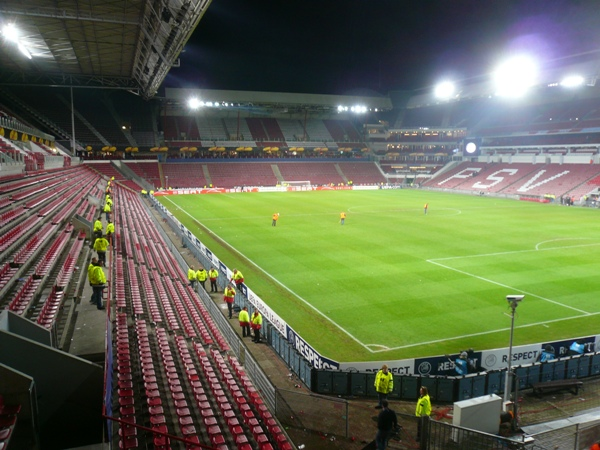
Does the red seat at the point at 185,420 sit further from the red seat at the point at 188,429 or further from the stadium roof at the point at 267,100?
the stadium roof at the point at 267,100

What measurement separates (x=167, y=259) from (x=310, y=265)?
763 cm

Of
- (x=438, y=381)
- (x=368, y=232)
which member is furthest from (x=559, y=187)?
(x=438, y=381)

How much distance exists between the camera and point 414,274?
22734 mm

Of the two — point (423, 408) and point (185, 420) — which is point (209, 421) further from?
point (423, 408)

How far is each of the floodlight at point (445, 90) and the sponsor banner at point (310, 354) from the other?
3066 inches

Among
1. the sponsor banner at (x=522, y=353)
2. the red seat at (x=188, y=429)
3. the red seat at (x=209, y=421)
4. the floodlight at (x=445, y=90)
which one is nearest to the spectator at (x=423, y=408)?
the sponsor banner at (x=522, y=353)

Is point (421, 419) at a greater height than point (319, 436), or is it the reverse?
point (421, 419)

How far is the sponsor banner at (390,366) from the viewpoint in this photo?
12.2 metres

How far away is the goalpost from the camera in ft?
242

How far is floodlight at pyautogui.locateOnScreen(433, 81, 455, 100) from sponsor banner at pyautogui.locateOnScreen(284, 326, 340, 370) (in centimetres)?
7789

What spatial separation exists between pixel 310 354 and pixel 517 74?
2662 inches

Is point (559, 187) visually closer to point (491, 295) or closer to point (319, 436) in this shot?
point (491, 295)

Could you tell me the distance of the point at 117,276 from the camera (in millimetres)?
16859

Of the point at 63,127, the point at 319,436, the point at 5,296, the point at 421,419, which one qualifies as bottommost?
the point at 319,436
